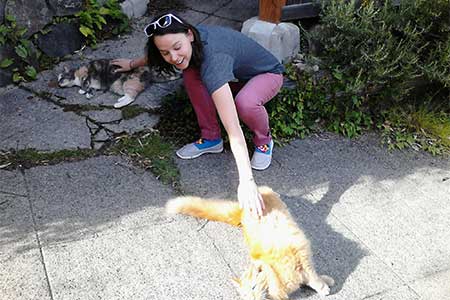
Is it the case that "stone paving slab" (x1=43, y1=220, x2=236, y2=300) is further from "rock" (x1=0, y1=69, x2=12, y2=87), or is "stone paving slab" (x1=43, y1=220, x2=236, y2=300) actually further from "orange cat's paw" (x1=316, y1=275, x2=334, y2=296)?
"rock" (x1=0, y1=69, x2=12, y2=87)

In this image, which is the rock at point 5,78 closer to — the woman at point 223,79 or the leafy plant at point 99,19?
the leafy plant at point 99,19

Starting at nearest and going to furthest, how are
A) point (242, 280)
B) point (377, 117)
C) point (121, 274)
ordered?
point (242, 280), point (121, 274), point (377, 117)

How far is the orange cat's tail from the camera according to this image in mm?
2824

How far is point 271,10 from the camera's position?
13.2 feet

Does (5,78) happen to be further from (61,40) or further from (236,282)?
(236,282)

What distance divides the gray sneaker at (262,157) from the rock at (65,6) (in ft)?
7.46

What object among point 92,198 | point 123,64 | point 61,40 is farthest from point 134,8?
point 92,198

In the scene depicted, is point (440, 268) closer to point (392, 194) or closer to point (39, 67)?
point (392, 194)

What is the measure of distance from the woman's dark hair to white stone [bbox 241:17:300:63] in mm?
1103

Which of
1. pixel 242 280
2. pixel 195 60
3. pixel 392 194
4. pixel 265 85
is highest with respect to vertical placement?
pixel 195 60

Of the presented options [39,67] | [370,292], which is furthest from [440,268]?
[39,67]

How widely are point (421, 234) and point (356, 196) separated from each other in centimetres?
49

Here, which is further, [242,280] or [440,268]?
[440,268]

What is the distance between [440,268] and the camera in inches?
108
